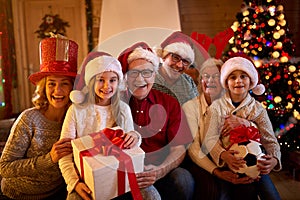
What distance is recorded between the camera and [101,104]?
1.43 m

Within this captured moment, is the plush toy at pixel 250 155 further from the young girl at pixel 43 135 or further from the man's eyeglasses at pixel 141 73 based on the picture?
the young girl at pixel 43 135

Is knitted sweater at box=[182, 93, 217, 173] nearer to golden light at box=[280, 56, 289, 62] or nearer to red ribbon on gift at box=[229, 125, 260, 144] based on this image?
red ribbon on gift at box=[229, 125, 260, 144]

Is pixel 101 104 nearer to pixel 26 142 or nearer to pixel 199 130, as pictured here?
pixel 26 142

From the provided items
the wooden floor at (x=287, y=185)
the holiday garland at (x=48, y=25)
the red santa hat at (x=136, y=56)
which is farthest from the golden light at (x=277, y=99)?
the holiday garland at (x=48, y=25)

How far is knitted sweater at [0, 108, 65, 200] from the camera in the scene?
140 centimetres

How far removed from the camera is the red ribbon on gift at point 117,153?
44.6 inches

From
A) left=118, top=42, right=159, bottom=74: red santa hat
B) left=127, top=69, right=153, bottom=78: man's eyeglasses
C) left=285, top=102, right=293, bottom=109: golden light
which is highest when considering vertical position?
left=118, top=42, right=159, bottom=74: red santa hat

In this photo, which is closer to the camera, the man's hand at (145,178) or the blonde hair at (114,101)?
the man's hand at (145,178)

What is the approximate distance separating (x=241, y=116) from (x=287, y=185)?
1.44 meters

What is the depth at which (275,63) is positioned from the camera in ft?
9.79

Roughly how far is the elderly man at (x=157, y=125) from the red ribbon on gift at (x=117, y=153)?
0.93 feet

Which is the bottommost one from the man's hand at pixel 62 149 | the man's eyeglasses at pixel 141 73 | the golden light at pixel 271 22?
the man's hand at pixel 62 149

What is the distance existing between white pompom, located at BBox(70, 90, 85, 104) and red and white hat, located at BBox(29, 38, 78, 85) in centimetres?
14

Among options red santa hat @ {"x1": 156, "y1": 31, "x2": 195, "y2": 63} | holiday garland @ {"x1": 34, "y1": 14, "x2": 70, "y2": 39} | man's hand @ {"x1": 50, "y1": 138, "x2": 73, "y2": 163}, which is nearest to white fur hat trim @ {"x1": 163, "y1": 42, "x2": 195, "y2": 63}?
red santa hat @ {"x1": 156, "y1": 31, "x2": 195, "y2": 63}
